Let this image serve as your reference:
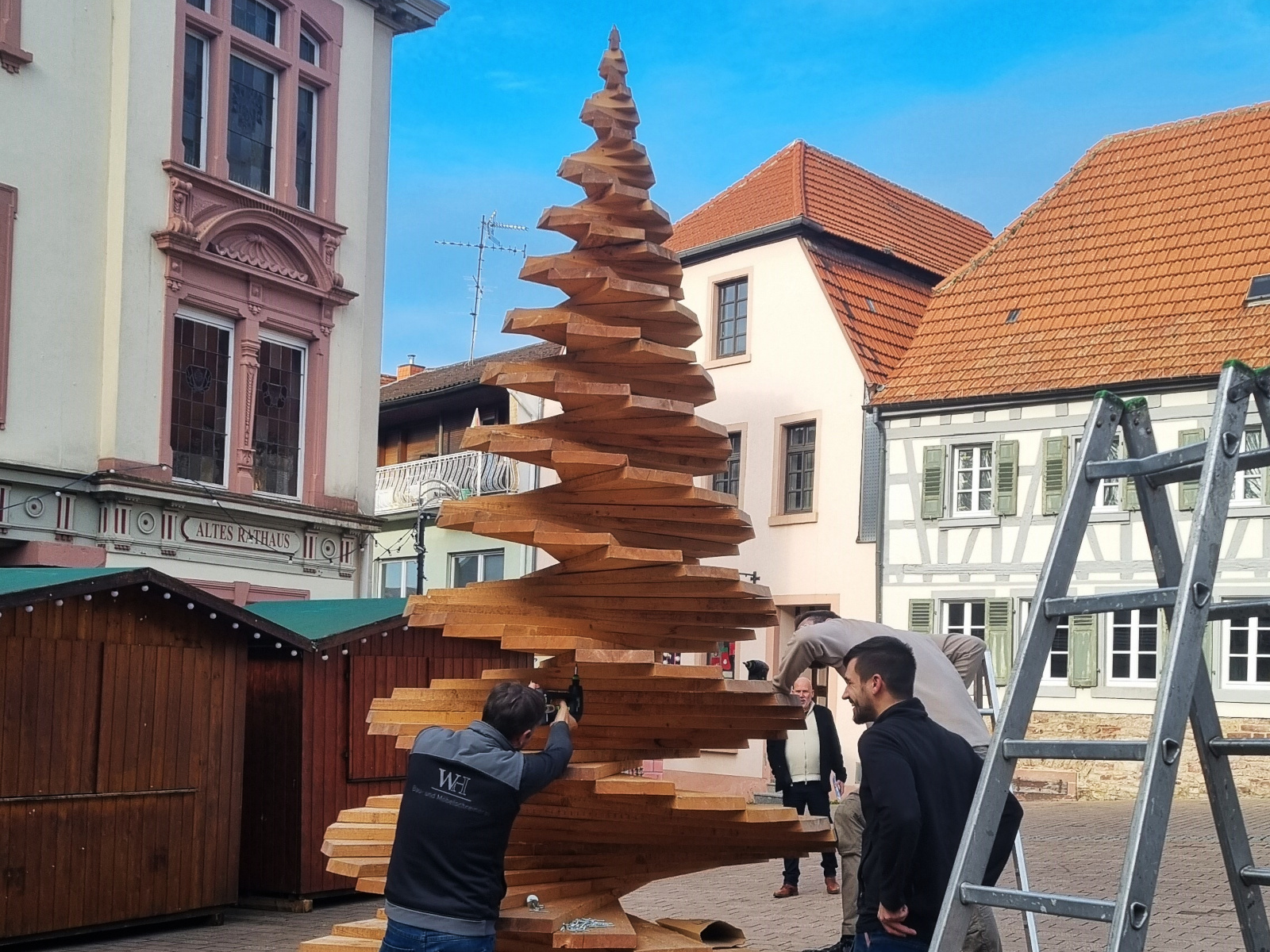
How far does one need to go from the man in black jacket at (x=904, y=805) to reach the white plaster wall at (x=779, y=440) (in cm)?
2074

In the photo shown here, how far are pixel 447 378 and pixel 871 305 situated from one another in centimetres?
1143

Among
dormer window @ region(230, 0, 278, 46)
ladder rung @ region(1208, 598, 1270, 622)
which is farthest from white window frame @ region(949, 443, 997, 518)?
ladder rung @ region(1208, 598, 1270, 622)

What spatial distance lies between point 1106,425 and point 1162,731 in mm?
1044

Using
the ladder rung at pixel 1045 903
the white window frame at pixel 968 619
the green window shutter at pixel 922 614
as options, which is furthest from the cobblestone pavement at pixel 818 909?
the green window shutter at pixel 922 614

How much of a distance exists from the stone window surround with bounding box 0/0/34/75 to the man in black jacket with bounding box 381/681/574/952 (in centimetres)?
1248

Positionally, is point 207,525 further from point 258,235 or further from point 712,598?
point 712,598

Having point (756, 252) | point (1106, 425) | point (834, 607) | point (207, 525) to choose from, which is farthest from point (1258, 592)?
point (1106, 425)

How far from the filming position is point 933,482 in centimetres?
2566

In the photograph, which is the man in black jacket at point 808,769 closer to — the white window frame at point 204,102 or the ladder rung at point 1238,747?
the ladder rung at point 1238,747

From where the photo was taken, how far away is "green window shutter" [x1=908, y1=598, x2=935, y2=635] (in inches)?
1003

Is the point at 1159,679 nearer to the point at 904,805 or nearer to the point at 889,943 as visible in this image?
the point at 904,805

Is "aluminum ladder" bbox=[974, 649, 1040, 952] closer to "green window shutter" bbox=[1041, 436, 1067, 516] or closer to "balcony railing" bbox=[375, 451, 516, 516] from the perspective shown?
"green window shutter" bbox=[1041, 436, 1067, 516]

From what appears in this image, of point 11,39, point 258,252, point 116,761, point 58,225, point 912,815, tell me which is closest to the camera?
point 912,815

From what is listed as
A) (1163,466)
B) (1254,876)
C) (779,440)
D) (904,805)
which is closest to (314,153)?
(779,440)
